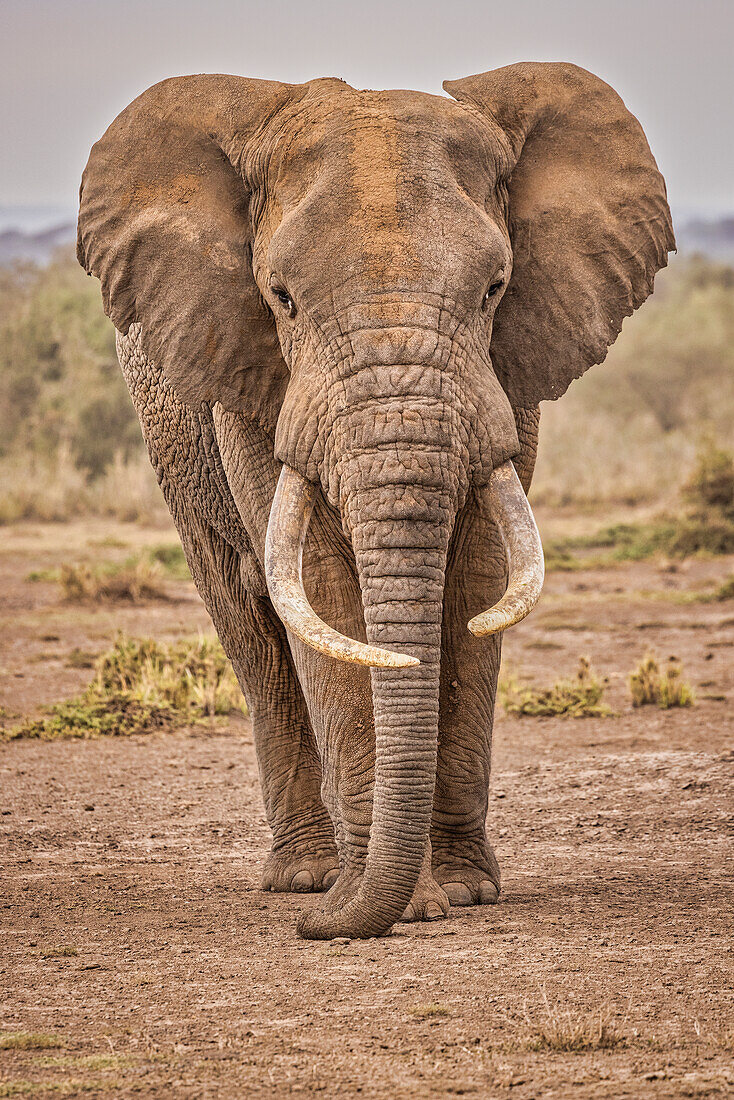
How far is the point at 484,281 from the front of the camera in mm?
5348

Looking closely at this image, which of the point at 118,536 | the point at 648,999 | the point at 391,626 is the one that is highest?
the point at 391,626

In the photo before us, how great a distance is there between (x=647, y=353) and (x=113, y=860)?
29101 millimetres

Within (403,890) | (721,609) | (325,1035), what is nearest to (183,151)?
(403,890)

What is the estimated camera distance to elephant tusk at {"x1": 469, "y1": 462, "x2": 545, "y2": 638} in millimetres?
5129

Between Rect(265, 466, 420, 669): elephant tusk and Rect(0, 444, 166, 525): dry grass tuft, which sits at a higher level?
Rect(265, 466, 420, 669): elephant tusk

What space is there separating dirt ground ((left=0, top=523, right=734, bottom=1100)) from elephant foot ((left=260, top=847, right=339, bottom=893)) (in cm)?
11

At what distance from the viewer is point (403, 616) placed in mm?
5164

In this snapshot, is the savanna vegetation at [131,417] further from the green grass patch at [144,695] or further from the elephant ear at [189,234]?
the elephant ear at [189,234]

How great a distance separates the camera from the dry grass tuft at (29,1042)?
464 centimetres

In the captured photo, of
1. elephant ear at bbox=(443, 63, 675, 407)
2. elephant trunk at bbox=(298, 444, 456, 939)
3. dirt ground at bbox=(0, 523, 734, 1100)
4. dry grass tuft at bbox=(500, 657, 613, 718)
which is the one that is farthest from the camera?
dry grass tuft at bbox=(500, 657, 613, 718)

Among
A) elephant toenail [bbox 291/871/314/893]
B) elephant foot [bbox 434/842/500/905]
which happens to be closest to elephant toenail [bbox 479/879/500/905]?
elephant foot [bbox 434/842/500/905]

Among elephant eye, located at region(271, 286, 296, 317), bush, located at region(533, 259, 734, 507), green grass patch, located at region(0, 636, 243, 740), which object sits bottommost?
bush, located at region(533, 259, 734, 507)

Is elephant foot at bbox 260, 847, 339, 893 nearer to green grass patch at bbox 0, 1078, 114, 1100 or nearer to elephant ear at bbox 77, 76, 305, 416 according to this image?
elephant ear at bbox 77, 76, 305, 416

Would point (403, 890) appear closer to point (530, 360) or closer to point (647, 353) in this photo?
point (530, 360)
